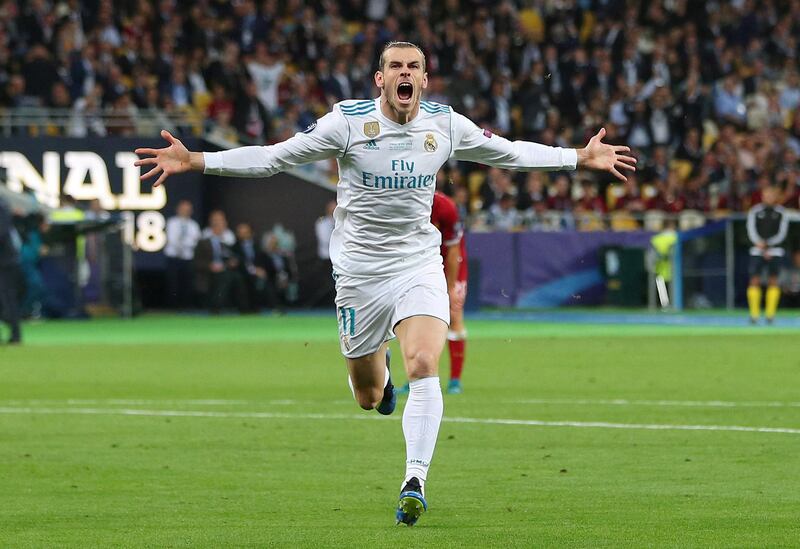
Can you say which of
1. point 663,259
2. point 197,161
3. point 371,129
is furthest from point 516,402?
point 663,259

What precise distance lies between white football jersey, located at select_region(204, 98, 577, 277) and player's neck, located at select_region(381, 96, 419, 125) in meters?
0.02

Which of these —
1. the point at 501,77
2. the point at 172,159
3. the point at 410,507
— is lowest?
the point at 410,507

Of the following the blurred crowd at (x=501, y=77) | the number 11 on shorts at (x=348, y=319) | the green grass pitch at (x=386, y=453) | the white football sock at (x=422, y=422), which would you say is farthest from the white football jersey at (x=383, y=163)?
the blurred crowd at (x=501, y=77)

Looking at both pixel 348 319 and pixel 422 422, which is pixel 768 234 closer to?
pixel 348 319

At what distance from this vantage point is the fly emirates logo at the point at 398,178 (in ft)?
29.0

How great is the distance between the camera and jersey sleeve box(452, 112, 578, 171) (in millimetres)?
9109

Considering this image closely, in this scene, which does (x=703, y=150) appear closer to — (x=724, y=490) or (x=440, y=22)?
(x=440, y=22)

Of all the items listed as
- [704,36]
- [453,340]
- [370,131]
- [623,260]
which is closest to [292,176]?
[623,260]

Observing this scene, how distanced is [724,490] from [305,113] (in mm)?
25249

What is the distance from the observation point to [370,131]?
348 inches

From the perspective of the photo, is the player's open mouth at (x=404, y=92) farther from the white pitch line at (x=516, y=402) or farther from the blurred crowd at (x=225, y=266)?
the blurred crowd at (x=225, y=266)

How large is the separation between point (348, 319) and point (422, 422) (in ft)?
3.45

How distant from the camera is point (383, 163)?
8.84 meters

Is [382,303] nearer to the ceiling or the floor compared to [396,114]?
nearer to the floor
